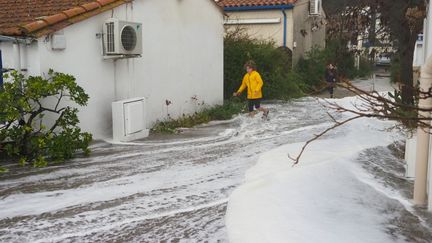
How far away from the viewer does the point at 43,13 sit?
1030 cm

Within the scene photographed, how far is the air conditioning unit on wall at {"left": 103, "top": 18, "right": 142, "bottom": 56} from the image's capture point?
1030cm

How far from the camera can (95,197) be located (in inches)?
255

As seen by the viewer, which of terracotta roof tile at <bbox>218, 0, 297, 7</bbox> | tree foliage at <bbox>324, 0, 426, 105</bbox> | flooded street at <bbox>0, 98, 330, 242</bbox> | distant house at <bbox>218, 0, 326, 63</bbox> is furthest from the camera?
distant house at <bbox>218, 0, 326, 63</bbox>

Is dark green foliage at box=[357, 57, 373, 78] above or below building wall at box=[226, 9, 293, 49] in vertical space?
below

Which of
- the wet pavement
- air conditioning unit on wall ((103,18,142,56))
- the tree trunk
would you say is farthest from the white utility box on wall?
the tree trunk

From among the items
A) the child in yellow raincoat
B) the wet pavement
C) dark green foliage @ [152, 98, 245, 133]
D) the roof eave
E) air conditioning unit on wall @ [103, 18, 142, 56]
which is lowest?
the wet pavement

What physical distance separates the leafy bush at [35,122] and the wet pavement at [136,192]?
0.38 metres

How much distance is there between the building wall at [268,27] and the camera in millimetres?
22844

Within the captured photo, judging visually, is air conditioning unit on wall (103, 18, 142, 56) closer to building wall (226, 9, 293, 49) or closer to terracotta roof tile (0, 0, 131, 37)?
terracotta roof tile (0, 0, 131, 37)

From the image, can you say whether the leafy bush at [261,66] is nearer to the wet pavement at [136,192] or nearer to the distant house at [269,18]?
the distant house at [269,18]

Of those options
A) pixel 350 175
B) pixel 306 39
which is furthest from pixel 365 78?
pixel 350 175

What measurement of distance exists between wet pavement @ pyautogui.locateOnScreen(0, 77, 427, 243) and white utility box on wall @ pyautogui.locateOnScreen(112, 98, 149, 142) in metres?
0.35

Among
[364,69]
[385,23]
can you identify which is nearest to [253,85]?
[385,23]

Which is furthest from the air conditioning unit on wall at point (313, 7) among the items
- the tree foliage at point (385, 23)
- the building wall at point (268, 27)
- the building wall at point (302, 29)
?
the tree foliage at point (385, 23)
